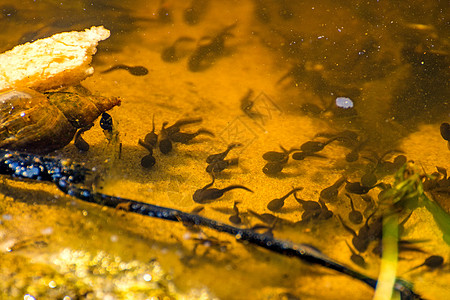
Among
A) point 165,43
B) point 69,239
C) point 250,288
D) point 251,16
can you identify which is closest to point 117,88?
point 165,43

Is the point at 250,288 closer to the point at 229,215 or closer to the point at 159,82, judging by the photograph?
the point at 229,215

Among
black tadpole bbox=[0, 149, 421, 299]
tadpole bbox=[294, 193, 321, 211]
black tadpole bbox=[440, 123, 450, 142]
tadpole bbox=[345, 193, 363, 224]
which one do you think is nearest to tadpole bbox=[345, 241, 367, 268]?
black tadpole bbox=[0, 149, 421, 299]

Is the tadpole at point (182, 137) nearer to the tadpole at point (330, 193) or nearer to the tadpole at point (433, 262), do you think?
the tadpole at point (330, 193)

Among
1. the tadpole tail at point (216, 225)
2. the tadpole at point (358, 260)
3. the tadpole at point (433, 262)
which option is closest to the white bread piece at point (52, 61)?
the tadpole tail at point (216, 225)

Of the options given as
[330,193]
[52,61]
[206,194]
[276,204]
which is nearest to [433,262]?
[330,193]

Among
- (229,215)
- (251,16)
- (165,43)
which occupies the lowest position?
(229,215)

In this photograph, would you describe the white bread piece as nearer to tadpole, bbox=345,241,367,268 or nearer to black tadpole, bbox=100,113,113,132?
black tadpole, bbox=100,113,113,132

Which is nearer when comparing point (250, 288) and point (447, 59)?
point (250, 288)
